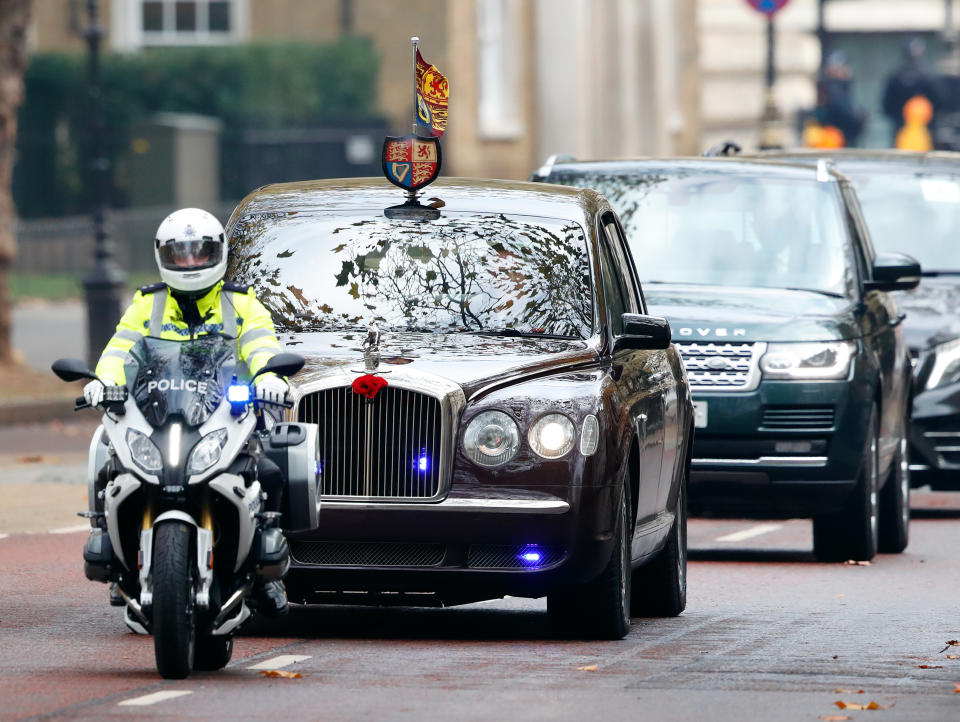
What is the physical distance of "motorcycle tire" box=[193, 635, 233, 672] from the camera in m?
8.79

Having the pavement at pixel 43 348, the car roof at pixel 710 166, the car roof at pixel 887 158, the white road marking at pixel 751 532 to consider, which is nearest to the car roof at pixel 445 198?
the car roof at pixel 710 166

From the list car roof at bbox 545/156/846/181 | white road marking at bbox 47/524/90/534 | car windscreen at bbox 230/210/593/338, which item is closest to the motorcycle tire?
car windscreen at bbox 230/210/593/338

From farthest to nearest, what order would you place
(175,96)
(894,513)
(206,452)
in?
(175,96)
(894,513)
(206,452)

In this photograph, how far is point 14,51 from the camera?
2294 centimetres

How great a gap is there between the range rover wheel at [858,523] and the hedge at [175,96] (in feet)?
93.9

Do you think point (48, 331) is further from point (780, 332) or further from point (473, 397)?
point (473, 397)

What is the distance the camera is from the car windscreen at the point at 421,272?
1029cm

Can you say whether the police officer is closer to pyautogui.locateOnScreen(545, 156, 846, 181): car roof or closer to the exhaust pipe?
the exhaust pipe

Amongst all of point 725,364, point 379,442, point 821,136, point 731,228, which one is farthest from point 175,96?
point 379,442

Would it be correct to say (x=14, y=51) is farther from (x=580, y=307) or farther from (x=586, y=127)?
(x=586, y=127)

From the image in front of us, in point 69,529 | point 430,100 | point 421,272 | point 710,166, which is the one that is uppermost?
point 430,100

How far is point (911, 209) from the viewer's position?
16.7m

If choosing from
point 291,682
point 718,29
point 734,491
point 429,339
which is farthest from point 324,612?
point 718,29

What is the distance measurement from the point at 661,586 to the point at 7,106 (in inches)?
532
